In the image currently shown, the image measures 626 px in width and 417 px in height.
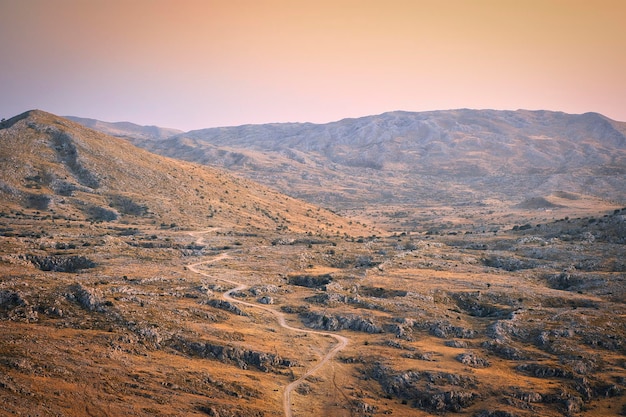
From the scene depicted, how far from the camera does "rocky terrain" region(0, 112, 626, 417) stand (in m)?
62.5

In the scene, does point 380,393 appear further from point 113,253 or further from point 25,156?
point 25,156

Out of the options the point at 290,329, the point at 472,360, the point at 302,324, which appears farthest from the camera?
the point at 302,324

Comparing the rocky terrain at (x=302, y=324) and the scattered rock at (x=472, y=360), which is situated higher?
the rocky terrain at (x=302, y=324)

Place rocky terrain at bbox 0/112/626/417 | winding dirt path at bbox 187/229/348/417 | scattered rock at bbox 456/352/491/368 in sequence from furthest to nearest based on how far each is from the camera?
scattered rock at bbox 456/352/491/368
winding dirt path at bbox 187/229/348/417
rocky terrain at bbox 0/112/626/417

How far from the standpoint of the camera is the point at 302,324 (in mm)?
92688

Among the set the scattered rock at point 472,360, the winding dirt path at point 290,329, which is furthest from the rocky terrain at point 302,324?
the winding dirt path at point 290,329

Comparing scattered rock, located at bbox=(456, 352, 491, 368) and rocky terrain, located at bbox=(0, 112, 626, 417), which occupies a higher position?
rocky terrain, located at bbox=(0, 112, 626, 417)

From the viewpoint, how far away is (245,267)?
12706 cm

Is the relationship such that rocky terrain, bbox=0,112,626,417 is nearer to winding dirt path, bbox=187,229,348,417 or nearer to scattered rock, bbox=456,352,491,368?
scattered rock, bbox=456,352,491,368

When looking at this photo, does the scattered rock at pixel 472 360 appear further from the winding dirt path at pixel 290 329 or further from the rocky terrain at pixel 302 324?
the winding dirt path at pixel 290 329

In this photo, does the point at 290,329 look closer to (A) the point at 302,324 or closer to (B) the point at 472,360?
(A) the point at 302,324

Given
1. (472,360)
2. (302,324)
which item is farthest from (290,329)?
(472,360)

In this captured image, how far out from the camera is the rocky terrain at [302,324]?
205ft

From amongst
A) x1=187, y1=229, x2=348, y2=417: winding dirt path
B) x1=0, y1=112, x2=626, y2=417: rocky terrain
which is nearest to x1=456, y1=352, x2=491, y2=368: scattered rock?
x1=0, y1=112, x2=626, y2=417: rocky terrain
